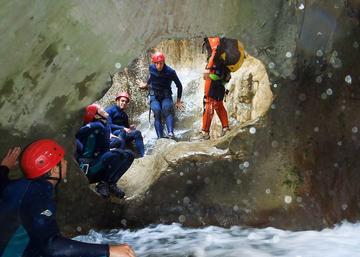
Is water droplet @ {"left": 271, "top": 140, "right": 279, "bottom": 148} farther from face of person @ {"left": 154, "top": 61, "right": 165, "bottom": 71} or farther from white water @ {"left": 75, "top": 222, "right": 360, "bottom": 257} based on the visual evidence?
face of person @ {"left": 154, "top": 61, "right": 165, "bottom": 71}

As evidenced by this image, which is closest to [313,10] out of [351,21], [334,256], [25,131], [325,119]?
[351,21]

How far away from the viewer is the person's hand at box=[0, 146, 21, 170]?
4043mm

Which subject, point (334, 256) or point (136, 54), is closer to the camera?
point (334, 256)

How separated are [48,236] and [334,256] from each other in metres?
2.62

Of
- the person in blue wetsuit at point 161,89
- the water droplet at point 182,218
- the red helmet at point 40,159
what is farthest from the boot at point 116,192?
the person in blue wetsuit at point 161,89

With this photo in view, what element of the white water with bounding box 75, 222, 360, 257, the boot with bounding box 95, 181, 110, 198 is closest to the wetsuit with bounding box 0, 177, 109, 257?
the white water with bounding box 75, 222, 360, 257

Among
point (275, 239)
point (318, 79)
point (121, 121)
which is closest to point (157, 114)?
point (121, 121)

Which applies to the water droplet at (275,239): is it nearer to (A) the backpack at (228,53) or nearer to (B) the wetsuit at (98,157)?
(B) the wetsuit at (98,157)

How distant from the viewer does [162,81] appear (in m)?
9.41

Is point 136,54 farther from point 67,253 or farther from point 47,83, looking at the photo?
point 67,253

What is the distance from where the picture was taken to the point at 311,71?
489 centimetres

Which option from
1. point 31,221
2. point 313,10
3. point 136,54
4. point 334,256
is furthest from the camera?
point 313,10

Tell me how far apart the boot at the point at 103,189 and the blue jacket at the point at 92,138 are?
0.37 m

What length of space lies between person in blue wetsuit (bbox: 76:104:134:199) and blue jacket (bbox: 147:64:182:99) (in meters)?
3.63
